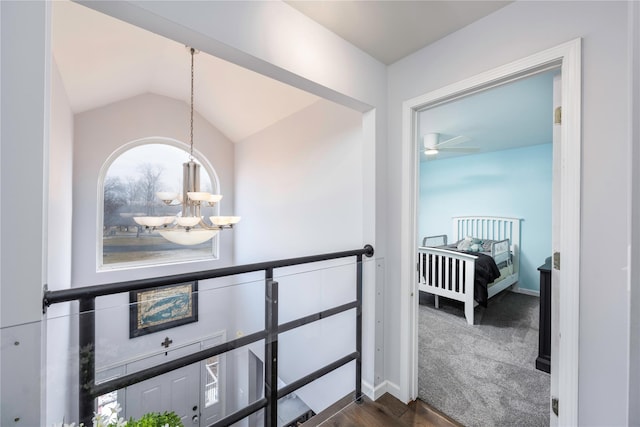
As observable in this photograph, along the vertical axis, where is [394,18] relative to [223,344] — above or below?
above

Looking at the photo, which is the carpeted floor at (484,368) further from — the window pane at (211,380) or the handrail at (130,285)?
the handrail at (130,285)

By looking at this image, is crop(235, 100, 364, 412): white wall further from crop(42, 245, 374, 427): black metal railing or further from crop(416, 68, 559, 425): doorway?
crop(416, 68, 559, 425): doorway

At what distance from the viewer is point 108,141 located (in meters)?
3.45

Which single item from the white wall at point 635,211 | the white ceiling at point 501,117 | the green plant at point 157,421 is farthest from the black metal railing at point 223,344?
the white ceiling at point 501,117

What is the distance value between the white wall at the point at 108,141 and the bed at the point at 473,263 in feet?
11.7

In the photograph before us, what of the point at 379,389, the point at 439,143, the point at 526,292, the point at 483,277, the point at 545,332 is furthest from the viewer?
the point at 526,292

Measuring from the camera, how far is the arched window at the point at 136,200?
141 inches

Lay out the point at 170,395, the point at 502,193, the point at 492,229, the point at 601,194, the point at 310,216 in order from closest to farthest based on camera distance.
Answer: the point at 601,194 < the point at 170,395 < the point at 310,216 < the point at 502,193 < the point at 492,229

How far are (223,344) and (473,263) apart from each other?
3076mm

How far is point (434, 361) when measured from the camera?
8.05ft

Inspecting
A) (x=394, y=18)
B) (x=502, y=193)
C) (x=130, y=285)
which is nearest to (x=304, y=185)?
(x=394, y=18)

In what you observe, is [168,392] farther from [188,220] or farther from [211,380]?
[188,220]

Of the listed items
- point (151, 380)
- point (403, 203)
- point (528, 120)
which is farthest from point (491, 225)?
point (151, 380)

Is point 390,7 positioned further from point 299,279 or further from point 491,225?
point 491,225
